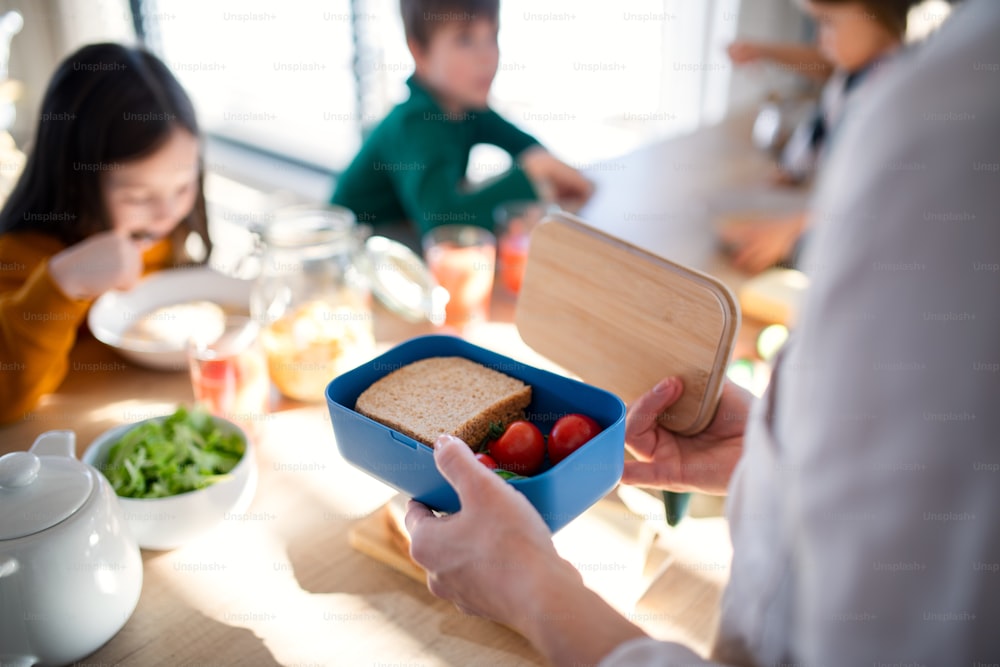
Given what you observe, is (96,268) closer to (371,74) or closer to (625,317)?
(625,317)

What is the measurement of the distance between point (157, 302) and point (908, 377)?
115cm

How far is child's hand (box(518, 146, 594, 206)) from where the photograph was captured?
171 centimetres

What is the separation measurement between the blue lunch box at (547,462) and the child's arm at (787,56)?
73.4 inches

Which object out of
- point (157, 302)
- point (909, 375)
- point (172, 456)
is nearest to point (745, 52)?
point (157, 302)

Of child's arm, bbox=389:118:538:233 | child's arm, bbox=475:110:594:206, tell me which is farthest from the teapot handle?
child's arm, bbox=475:110:594:206

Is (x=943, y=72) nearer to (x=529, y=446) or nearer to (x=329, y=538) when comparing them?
(x=529, y=446)

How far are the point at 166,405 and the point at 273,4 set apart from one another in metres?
3.63

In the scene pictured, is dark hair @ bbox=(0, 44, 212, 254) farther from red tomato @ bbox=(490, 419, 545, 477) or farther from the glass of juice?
red tomato @ bbox=(490, 419, 545, 477)

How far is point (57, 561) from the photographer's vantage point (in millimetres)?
639

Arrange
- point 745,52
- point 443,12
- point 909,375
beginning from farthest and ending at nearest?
point 745,52 → point 443,12 → point 909,375

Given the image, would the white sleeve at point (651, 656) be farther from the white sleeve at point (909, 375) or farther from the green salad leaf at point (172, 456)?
the green salad leaf at point (172, 456)

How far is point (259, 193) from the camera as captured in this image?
3740 millimetres

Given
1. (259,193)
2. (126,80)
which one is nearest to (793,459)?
(126,80)

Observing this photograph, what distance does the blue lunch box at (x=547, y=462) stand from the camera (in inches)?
26.1
